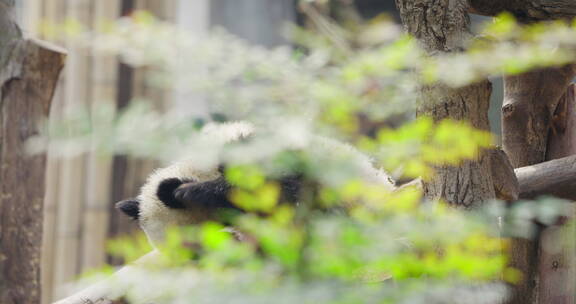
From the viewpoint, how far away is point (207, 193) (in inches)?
67.3

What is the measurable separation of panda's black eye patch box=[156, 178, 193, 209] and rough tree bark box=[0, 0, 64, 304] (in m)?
0.38

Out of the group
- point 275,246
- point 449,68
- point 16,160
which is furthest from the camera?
point 16,160

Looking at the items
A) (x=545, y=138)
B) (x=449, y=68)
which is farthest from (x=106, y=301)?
(x=545, y=138)

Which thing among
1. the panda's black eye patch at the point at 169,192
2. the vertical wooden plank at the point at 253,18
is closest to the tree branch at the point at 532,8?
the panda's black eye patch at the point at 169,192

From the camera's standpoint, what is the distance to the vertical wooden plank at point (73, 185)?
11.1 ft

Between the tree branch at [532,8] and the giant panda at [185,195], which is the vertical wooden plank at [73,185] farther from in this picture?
the tree branch at [532,8]

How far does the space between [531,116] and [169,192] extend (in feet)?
3.31

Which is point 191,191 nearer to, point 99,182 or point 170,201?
point 170,201

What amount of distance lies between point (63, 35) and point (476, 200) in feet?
8.47

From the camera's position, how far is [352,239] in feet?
2.47

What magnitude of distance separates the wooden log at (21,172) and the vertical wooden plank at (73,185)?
5.05ft

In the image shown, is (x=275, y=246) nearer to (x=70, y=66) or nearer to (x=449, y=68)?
(x=449, y=68)

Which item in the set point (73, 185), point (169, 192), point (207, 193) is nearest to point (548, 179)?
point (207, 193)

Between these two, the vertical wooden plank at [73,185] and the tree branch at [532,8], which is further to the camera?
the vertical wooden plank at [73,185]
